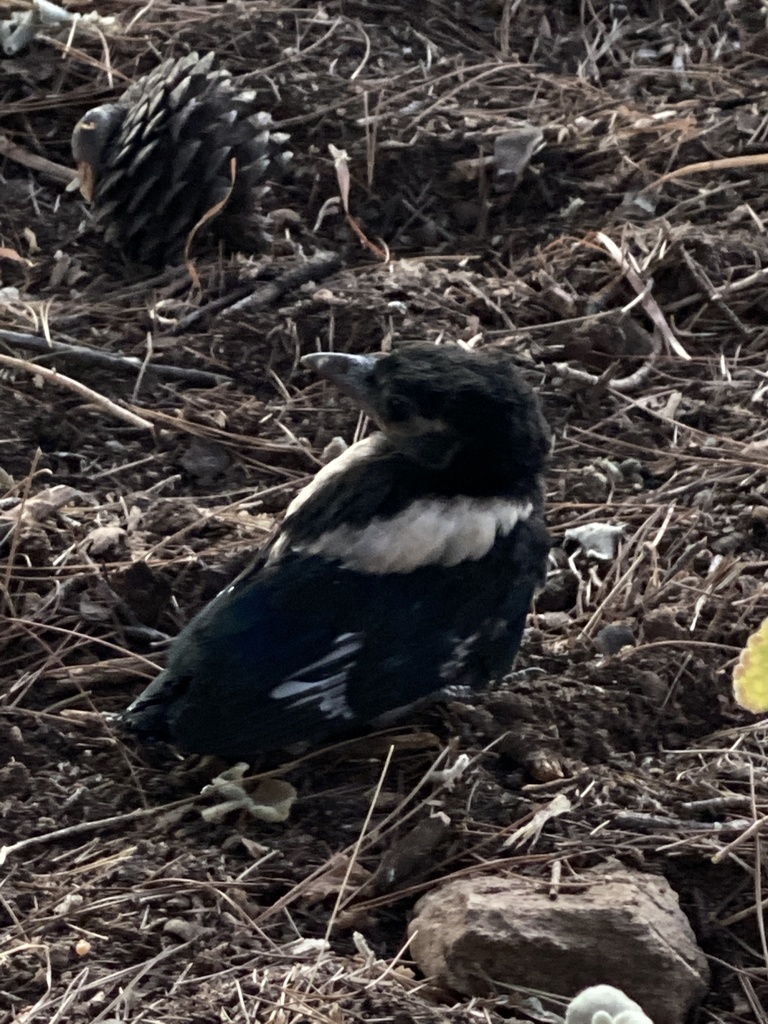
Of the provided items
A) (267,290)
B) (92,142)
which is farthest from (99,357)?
(92,142)

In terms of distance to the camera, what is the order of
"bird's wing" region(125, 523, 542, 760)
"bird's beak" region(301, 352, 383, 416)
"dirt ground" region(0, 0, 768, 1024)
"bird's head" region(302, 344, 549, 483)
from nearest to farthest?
1. "dirt ground" region(0, 0, 768, 1024)
2. "bird's wing" region(125, 523, 542, 760)
3. "bird's head" region(302, 344, 549, 483)
4. "bird's beak" region(301, 352, 383, 416)

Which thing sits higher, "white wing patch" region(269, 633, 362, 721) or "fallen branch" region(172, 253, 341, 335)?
"fallen branch" region(172, 253, 341, 335)

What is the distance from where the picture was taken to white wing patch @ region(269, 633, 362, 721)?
234cm

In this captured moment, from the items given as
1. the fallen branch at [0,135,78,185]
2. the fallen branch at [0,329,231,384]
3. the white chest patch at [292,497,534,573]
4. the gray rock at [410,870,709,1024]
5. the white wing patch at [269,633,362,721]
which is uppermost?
the fallen branch at [0,135,78,185]

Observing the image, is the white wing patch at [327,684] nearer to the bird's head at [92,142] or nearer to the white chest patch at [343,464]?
the white chest patch at [343,464]

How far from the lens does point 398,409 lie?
2.53 m

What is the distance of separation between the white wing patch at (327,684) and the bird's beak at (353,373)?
0.47m

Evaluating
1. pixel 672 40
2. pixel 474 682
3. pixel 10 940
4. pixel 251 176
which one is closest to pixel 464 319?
pixel 251 176

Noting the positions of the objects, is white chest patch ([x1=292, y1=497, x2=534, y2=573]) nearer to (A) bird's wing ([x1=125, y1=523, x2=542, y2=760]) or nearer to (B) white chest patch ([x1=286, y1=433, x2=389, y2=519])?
(A) bird's wing ([x1=125, y1=523, x2=542, y2=760])

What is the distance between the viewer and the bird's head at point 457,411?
2473mm

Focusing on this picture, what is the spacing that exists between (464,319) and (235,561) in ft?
3.43

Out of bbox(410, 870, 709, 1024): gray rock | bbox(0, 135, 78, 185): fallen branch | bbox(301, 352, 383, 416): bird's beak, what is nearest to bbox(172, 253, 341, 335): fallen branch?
bbox(0, 135, 78, 185): fallen branch

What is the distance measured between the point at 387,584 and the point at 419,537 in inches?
3.9

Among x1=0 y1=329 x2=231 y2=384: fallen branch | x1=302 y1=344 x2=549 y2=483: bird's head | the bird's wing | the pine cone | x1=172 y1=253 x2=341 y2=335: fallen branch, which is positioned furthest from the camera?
the pine cone
